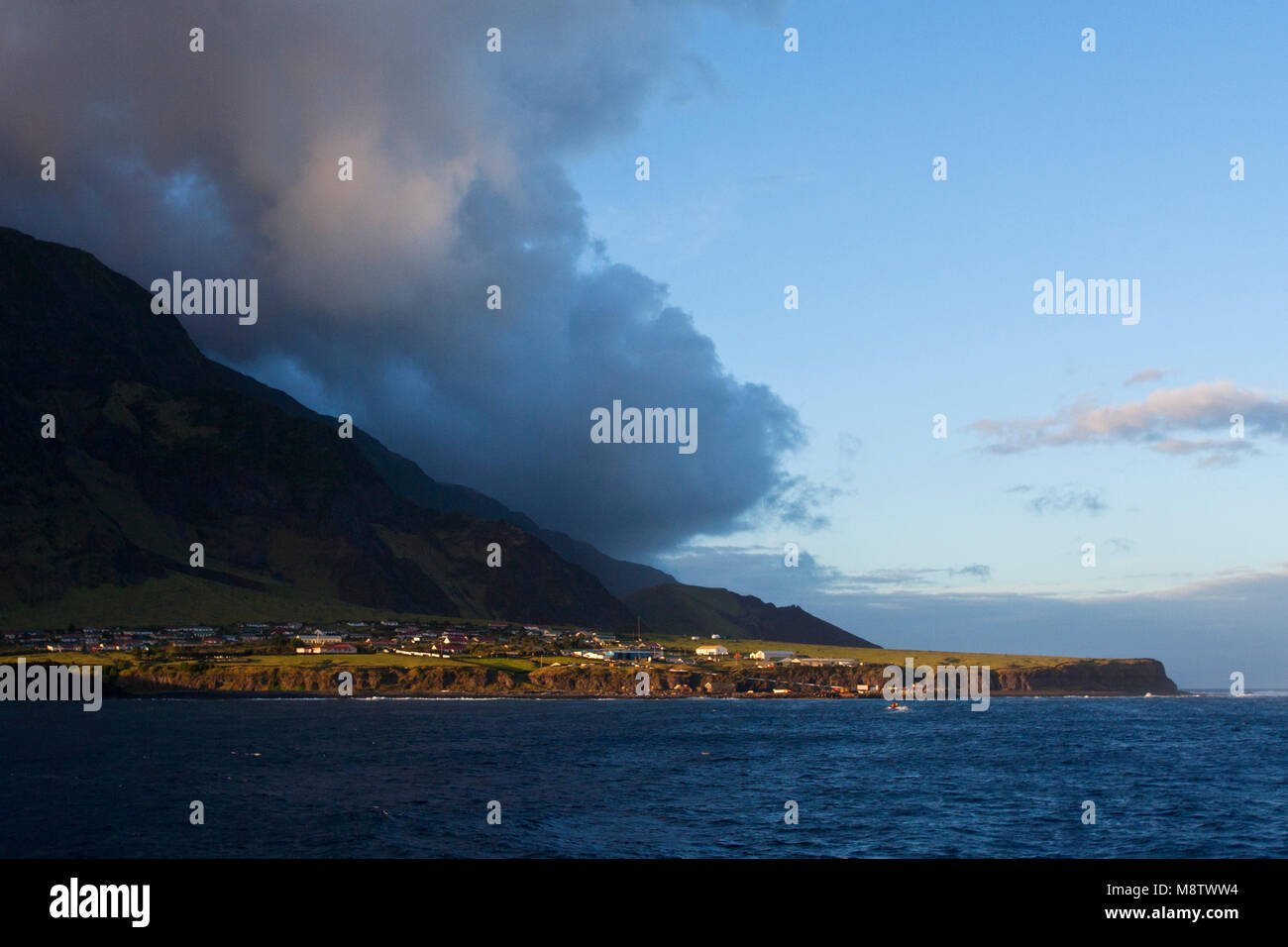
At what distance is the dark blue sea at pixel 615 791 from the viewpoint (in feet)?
203

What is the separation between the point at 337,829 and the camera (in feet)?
211

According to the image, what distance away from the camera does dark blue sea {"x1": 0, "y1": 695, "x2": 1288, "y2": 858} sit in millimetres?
61781

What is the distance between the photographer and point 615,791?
84.2 meters

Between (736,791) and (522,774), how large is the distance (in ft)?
68.7

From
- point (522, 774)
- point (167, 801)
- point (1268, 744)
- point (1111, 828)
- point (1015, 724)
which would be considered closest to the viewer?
point (1111, 828)
